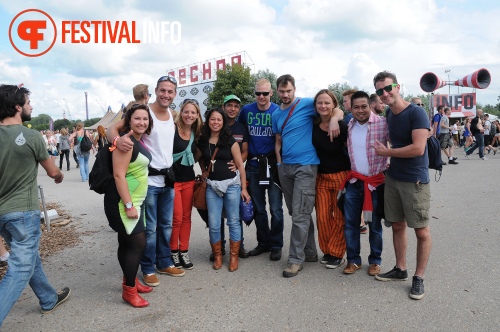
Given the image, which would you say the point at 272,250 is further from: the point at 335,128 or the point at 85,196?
the point at 85,196

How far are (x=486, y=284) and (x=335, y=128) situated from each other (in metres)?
2.02

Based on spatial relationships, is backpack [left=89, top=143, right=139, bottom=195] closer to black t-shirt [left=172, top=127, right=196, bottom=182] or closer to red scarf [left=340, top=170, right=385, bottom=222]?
black t-shirt [left=172, top=127, right=196, bottom=182]

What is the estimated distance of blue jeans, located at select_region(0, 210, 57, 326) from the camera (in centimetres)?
279

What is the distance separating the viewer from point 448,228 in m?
5.41

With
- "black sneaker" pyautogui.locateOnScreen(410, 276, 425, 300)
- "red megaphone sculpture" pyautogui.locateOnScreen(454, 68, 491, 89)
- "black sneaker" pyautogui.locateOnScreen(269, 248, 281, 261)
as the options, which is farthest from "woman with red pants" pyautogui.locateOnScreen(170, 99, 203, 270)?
"red megaphone sculpture" pyautogui.locateOnScreen(454, 68, 491, 89)

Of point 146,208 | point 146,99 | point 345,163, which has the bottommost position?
point 146,208

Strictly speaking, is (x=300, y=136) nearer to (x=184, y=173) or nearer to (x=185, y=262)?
(x=184, y=173)

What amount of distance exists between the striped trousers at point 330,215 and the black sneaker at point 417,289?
89cm

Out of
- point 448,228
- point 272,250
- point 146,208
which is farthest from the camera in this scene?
point 448,228

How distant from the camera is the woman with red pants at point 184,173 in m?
4.03

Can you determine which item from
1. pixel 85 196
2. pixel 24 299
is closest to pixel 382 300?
pixel 24 299

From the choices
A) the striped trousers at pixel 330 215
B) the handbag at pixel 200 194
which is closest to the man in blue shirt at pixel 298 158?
the striped trousers at pixel 330 215

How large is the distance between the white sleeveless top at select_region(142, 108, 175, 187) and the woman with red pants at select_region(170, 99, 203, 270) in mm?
181

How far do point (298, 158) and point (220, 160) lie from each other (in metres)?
0.86
